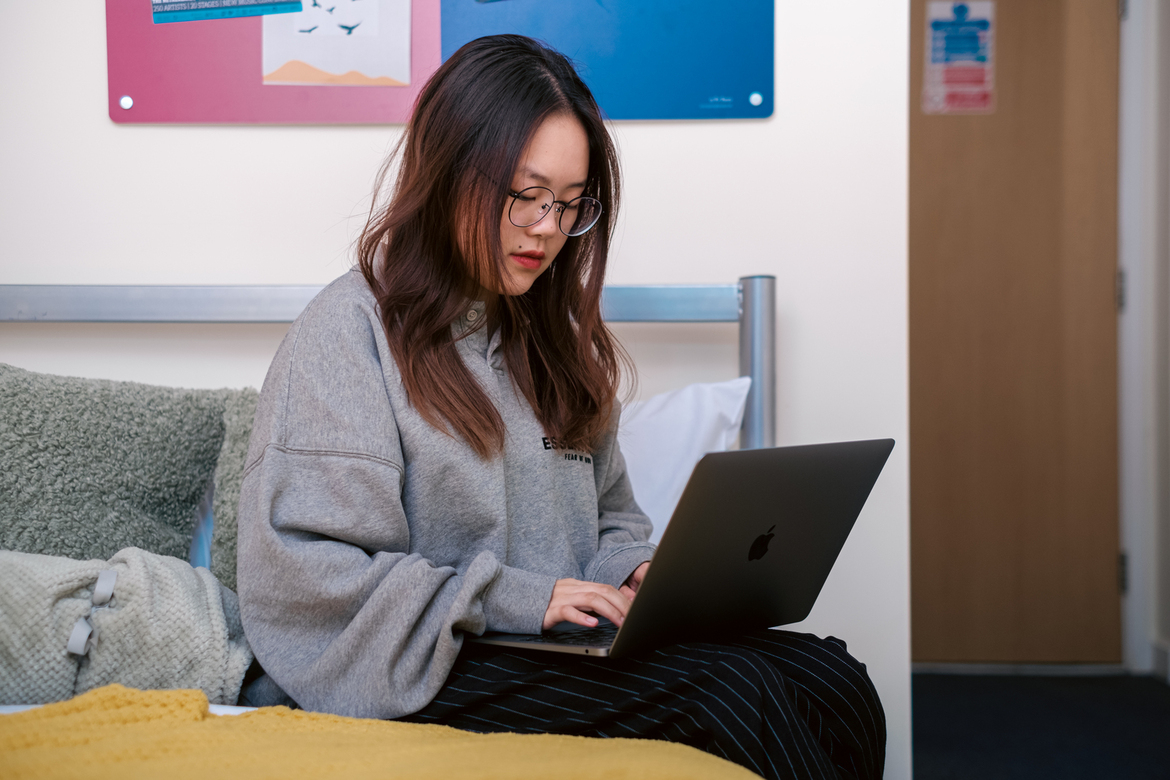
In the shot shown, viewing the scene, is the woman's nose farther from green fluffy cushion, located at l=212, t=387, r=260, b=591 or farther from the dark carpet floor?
the dark carpet floor

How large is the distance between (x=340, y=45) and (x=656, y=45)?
18.5 inches

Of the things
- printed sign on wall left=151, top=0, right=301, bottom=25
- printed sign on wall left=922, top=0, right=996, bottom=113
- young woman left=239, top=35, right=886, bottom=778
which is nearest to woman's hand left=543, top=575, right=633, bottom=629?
young woman left=239, top=35, right=886, bottom=778

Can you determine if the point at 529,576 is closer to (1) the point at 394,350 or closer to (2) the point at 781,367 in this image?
(1) the point at 394,350

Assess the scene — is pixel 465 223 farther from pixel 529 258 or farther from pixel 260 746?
pixel 260 746

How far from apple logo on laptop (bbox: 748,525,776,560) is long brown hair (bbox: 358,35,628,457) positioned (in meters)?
0.29

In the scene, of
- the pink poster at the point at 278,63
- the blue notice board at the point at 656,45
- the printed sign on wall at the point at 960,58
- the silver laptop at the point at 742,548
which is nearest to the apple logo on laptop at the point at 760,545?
the silver laptop at the point at 742,548

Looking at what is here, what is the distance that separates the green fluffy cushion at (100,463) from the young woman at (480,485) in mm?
301

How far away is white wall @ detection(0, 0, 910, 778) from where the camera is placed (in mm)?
1301

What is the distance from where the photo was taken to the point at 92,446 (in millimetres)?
1049

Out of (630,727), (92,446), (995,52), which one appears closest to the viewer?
(630,727)

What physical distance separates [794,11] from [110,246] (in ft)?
3.62

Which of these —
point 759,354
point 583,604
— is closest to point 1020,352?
point 759,354

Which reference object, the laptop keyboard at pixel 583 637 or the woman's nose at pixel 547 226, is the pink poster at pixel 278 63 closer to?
the woman's nose at pixel 547 226

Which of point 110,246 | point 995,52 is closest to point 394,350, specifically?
point 110,246
